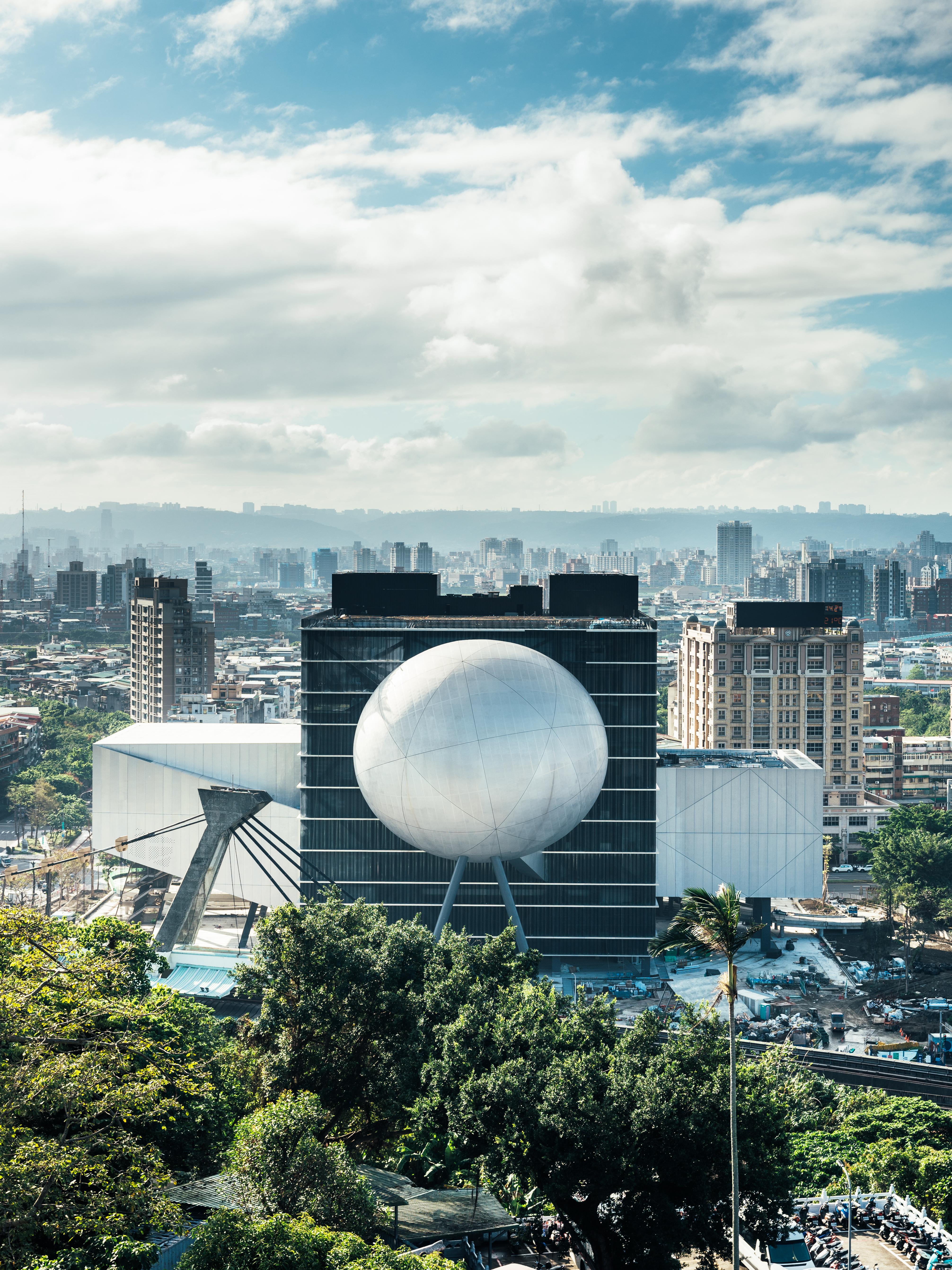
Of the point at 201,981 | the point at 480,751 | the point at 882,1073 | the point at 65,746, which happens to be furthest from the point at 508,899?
the point at 65,746

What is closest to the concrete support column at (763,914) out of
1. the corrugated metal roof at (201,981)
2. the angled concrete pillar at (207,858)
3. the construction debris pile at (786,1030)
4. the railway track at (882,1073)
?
the construction debris pile at (786,1030)

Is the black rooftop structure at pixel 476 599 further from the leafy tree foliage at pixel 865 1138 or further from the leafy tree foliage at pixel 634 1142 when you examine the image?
the leafy tree foliage at pixel 634 1142

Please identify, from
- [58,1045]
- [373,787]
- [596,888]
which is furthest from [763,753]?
[58,1045]

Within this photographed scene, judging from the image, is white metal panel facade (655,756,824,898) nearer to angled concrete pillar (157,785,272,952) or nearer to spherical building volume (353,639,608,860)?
spherical building volume (353,639,608,860)

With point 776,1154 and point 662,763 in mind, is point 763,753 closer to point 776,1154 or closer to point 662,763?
point 662,763

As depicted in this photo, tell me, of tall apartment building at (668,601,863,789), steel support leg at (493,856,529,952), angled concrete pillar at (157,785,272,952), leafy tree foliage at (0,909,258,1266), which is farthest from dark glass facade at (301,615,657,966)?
tall apartment building at (668,601,863,789)

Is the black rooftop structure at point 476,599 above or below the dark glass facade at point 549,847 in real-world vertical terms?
above

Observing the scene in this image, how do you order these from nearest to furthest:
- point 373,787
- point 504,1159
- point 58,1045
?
point 58,1045, point 504,1159, point 373,787
